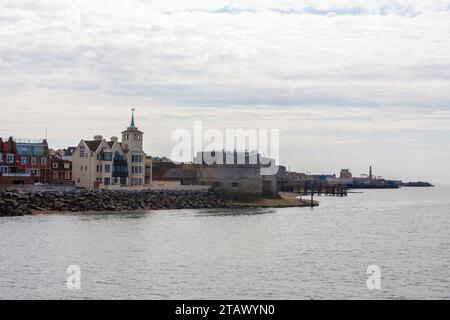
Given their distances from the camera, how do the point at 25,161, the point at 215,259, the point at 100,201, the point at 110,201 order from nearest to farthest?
the point at 215,259 < the point at 100,201 < the point at 110,201 < the point at 25,161

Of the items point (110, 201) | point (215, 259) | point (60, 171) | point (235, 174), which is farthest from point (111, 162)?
point (215, 259)

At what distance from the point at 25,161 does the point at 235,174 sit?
3392cm

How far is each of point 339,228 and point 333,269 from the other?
101ft

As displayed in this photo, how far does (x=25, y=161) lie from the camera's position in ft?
335

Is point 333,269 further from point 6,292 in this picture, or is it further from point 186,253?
point 6,292

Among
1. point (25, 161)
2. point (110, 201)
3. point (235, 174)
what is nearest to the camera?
point (110, 201)

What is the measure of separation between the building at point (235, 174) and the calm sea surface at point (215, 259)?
Result: 40.6m

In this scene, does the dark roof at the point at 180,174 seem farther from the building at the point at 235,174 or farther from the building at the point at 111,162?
the building at the point at 111,162

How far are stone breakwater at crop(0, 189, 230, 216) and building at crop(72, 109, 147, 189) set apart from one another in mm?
5778

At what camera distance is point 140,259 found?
45.2 m

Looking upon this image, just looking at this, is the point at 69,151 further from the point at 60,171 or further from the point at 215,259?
the point at 215,259

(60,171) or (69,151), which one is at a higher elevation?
(69,151)

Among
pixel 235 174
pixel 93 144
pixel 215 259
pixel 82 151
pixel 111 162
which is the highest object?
pixel 93 144
